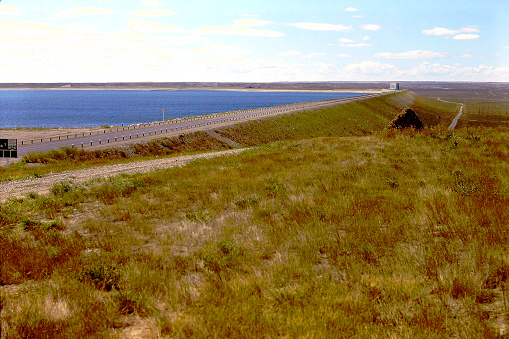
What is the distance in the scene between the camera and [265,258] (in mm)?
8219

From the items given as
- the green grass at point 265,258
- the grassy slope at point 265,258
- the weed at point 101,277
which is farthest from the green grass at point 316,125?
the weed at point 101,277

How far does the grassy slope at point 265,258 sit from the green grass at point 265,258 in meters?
0.03

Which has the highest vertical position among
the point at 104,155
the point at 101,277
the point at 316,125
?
the point at 316,125

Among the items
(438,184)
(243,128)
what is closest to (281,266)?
(438,184)

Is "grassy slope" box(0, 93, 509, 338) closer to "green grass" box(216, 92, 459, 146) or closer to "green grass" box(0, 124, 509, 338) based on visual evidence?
"green grass" box(0, 124, 509, 338)

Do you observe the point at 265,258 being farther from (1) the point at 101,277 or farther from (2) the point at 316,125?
(2) the point at 316,125

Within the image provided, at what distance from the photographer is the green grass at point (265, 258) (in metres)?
5.71

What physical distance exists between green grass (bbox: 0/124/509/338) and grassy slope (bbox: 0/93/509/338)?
0.10 ft

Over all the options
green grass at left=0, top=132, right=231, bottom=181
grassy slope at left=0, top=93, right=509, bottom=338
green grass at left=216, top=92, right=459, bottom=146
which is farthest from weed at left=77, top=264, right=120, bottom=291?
green grass at left=216, top=92, right=459, bottom=146

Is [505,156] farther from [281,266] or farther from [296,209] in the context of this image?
[281,266]

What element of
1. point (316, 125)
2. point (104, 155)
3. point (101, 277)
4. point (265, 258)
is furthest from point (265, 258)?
point (316, 125)

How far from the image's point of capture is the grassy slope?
18.7ft

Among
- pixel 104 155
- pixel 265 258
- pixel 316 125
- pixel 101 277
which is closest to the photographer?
pixel 101 277

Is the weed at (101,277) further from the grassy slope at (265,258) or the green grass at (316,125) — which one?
the green grass at (316,125)
